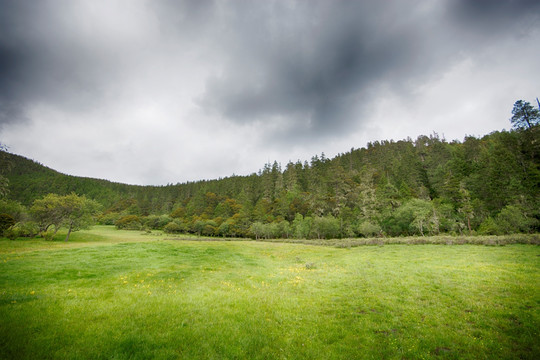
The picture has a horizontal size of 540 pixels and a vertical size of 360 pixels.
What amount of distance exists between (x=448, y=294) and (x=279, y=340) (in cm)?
1152

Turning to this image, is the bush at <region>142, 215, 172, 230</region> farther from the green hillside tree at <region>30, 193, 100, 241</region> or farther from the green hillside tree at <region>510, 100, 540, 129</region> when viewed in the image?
the green hillside tree at <region>510, 100, 540, 129</region>

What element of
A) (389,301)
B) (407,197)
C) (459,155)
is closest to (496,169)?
(407,197)

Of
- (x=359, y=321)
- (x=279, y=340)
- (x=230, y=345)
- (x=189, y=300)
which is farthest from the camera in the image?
(x=189, y=300)

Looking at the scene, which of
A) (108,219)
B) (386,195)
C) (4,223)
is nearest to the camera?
(4,223)

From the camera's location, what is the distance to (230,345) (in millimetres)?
7090

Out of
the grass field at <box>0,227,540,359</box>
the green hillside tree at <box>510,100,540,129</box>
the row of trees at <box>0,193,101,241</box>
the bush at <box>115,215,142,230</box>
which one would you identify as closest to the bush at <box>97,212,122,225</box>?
the bush at <box>115,215,142,230</box>

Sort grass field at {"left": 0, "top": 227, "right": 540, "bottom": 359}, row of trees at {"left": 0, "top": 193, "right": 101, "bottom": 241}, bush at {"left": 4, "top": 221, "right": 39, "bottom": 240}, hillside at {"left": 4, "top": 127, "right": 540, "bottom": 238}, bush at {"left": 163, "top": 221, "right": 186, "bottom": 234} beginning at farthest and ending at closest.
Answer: bush at {"left": 163, "top": 221, "right": 186, "bottom": 234}
hillside at {"left": 4, "top": 127, "right": 540, "bottom": 238}
row of trees at {"left": 0, "top": 193, "right": 101, "bottom": 241}
bush at {"left": 4, "top": 221, "right": 39, "bottom": 240}
grass field at {"left": 0, "top": 227, "right": 540, "bottom": 359}

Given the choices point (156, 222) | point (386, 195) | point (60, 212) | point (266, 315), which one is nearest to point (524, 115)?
point (386, 195)

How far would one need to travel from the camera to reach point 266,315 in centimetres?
988

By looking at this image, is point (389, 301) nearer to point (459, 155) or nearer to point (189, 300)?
point (189, 300)

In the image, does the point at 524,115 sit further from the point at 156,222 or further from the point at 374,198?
the point at 156,222

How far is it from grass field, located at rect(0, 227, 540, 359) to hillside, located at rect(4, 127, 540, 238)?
26.4m

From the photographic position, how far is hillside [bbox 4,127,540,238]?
2078 inches

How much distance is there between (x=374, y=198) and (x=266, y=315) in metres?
73.0
